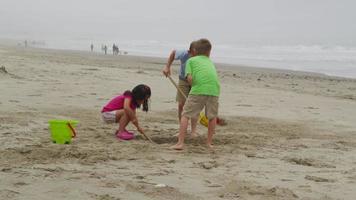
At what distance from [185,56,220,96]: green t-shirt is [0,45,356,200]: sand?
0.65 m

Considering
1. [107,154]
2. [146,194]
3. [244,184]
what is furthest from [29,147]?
[244,184]

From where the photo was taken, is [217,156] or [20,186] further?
[217,156]

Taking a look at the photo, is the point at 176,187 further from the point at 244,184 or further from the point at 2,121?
the point at 2,121

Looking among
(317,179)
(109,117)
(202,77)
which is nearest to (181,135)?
(202,77)

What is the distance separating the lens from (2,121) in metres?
6.71

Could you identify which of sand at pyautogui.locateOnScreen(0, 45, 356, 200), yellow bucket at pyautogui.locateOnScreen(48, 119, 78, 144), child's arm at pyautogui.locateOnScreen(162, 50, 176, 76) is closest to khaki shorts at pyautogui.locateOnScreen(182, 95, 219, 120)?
sand at pyautogui.locateOnScreen(0, 45, 356, 200)

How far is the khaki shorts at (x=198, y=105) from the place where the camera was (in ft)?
20.4

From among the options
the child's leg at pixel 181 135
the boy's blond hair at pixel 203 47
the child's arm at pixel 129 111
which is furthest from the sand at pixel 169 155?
the boy's blond hair at pixel 203 47

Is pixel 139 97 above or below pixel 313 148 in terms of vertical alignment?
above

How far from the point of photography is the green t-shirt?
6191 millimetres

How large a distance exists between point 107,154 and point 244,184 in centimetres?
146

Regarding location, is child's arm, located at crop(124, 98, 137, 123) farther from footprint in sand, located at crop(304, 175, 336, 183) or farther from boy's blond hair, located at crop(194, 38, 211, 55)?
footprint in sand, located at crop(304, 175, 336, 183)

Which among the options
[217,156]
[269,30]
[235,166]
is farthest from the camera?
[269,30]

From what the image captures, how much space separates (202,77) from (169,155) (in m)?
1.13
